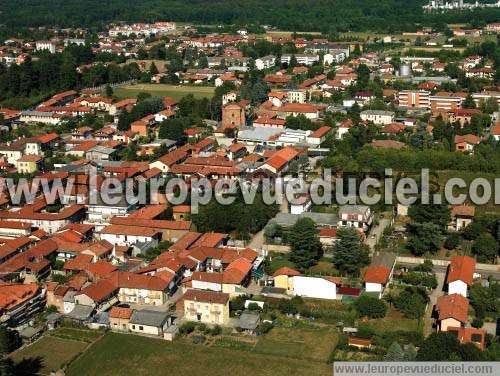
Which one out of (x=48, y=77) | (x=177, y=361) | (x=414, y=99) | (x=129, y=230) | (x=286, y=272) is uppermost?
(x=48, y=77)

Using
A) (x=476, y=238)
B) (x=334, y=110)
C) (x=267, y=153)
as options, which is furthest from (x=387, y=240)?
(x=334, y=110)

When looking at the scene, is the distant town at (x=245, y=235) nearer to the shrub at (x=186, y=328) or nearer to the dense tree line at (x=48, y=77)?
the shrub at (x=186, y=328)

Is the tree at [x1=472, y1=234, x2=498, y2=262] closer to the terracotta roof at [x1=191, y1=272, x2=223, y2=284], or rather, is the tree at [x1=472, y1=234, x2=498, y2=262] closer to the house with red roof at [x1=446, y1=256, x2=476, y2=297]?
the house with red roof at [x1=446, y1=256, x2=476, y2=297]

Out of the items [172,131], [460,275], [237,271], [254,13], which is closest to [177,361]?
[237,271]

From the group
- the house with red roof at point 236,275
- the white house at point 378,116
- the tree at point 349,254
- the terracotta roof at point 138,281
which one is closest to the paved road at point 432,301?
the tree at point 349,254

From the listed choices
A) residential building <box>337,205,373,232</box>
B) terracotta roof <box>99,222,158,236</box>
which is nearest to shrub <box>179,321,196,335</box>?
terracotta roof <box>99,222,158,236</box>

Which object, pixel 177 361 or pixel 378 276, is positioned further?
pixel 378 276

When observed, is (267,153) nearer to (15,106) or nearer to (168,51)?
(15,106)

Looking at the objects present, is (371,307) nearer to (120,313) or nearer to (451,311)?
(451,311)
